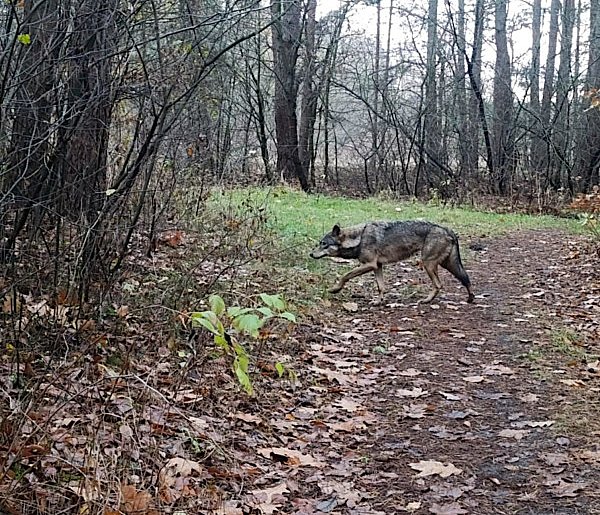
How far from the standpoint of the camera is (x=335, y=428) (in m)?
5.78

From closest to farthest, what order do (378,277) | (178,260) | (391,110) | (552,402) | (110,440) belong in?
(110,440)
(552,402)
(178,260)
(378,277)
(391,110)

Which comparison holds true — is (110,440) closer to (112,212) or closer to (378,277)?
(112,212)

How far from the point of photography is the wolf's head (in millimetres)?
10828

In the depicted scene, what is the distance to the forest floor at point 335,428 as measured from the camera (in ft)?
12.9

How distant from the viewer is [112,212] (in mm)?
6457

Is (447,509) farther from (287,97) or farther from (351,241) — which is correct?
(287,97)

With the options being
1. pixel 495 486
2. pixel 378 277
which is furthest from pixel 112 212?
pixel 378 277

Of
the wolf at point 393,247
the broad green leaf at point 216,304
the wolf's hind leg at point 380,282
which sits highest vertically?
the broad green leaf at point 216,304

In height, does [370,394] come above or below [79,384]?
below

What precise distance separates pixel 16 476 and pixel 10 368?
1.65m

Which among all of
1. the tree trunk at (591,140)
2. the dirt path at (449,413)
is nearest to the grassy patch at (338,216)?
the tree trunk at (591,140)

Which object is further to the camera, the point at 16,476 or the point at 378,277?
the point at 378,277

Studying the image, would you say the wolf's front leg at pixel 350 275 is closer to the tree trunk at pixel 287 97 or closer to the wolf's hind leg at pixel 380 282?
the wolf's hind leg at pixel 380 282

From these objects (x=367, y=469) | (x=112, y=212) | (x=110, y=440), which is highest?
(x=112, y=212)
